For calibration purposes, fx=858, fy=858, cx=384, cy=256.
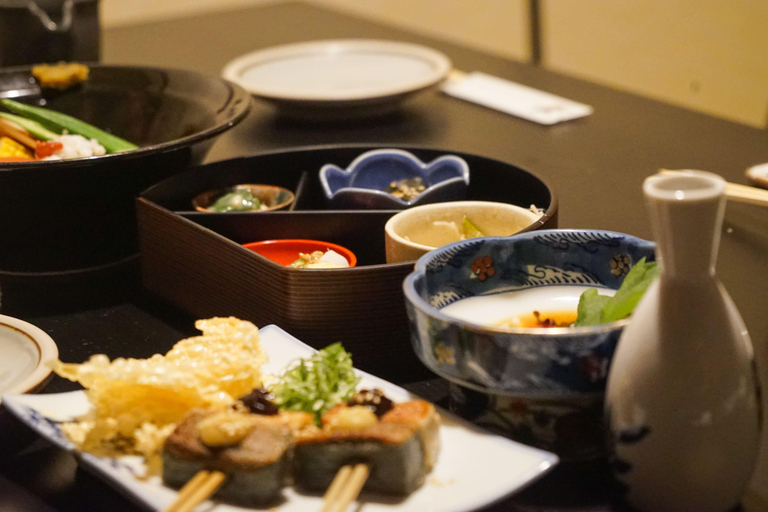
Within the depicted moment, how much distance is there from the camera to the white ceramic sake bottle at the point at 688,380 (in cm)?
62

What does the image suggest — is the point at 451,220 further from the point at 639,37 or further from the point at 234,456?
the point at 639,37

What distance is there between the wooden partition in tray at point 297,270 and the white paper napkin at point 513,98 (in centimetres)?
53

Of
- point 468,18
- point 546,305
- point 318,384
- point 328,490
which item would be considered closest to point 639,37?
point 468,18

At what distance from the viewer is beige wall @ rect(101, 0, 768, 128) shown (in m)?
2.83

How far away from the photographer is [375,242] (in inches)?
43.1

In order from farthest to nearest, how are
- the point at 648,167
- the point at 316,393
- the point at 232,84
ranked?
1. the point at 648,167
2. the point at 232,84
3. the point at 316,393

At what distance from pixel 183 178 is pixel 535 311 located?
0.55m

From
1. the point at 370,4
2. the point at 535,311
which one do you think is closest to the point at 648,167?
the point at 535,311

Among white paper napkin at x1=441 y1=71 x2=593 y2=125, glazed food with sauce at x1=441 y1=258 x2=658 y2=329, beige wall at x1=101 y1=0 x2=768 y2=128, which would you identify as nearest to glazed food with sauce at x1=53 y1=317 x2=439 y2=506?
glazed food with sauce at x1=441 y1=258 x2=658 y2=329

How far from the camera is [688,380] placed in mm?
626

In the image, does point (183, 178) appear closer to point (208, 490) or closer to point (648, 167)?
point (208, 490)

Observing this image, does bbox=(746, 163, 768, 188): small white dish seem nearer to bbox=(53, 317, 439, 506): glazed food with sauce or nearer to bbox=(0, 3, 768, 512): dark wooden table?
bbox=(0, 3, 768, 512): dark wooden table

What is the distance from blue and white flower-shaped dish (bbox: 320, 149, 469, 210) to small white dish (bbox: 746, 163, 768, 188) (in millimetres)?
486

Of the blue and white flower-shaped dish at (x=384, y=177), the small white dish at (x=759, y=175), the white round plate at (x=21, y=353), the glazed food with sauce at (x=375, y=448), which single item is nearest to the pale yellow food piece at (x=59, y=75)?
the blue and white flower-shaped dish at (x=384, y=177)
